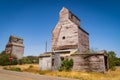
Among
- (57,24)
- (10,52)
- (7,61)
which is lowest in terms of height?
(7,61)

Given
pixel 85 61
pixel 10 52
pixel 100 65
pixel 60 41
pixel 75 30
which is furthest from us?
pixel 10 52

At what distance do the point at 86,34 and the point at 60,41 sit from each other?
7.10 metres

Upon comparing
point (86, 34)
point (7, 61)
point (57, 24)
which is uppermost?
point (57, 24)

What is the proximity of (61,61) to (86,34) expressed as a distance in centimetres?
1133

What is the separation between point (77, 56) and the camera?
2486 centimetres

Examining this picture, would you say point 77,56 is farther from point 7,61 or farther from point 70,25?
point 7,61

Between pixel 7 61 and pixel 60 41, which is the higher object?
pixel 60 41

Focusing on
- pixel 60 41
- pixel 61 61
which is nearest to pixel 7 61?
pixel 60 41

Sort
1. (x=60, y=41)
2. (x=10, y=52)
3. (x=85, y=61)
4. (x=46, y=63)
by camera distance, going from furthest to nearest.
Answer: (x=10, y=52) < (x=60, y=41) < (x=46, y=63) < (x=85, y=61)

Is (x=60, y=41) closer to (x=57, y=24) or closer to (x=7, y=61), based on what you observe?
(x=57, y=24)

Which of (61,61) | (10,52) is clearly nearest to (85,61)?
(61,61)

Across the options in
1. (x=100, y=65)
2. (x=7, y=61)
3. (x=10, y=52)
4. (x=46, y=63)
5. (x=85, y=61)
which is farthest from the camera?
(x=10, y=52)

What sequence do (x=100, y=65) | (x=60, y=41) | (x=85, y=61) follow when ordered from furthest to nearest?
1. (x=60, y=41)
2. (x=85, y=61)
3. (x=100, y=65)

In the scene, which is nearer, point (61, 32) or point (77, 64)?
point (77, 64)
